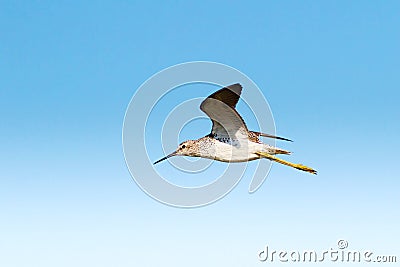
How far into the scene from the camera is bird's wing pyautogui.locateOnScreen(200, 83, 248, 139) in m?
19.3

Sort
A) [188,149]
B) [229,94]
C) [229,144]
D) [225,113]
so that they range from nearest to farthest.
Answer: [229,94]
[225,113]
[229,144]
[188,149]

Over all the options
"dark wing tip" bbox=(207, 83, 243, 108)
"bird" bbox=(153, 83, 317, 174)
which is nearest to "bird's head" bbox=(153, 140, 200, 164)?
"bird" bbox=(153, 83, 317, 174)

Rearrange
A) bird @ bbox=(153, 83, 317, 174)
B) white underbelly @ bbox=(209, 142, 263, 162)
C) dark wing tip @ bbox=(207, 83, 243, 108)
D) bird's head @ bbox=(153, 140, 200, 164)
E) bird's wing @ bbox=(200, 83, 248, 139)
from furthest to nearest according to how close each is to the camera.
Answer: bird's head @ bbox=(153, 140, 200, 164) < white underbelly @ bbox=(209, 142, 263, 162) < bird @ bbox=(153, 83, 317, 174) < bird's wing @ bbox=(200, 83, 248, 139) < dark wing tip @ bbox=(207, 83, 243, 108)

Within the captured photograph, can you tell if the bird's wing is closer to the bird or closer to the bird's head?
the bird

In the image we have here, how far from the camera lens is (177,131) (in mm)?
22672

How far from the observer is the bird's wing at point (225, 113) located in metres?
19.3

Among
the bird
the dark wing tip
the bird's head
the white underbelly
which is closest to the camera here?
the dark wing tip

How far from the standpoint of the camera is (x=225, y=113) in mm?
20641

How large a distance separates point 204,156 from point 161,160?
2.13 meters

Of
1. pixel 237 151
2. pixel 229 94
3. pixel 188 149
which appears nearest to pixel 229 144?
pixel 237 151

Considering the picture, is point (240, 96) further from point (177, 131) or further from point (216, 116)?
point (177, 131)

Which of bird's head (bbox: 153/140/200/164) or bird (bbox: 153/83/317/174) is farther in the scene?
bird's head (bbox: 153/140/200/164)

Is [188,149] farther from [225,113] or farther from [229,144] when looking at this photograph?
[225,113]

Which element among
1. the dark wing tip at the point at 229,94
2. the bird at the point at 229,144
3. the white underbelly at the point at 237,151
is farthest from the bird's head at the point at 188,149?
the dark wing tip at the point at 229,94
